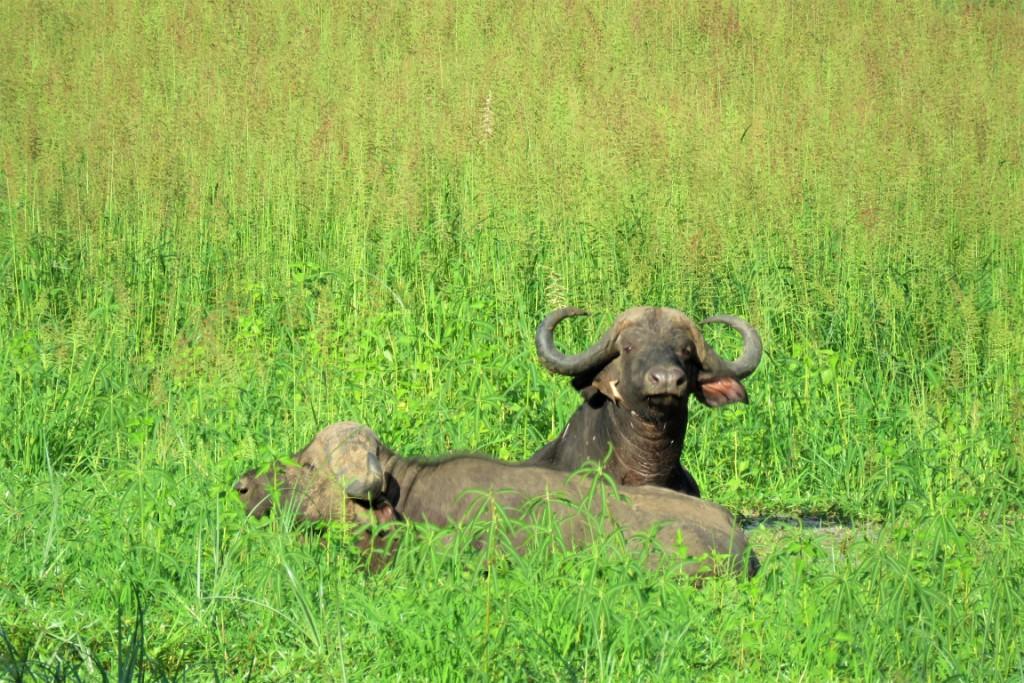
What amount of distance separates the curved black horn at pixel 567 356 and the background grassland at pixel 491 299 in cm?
72

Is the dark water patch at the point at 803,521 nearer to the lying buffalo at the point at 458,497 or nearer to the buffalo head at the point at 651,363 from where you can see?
the buffalo head at the point at 651,363

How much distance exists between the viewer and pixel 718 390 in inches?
279

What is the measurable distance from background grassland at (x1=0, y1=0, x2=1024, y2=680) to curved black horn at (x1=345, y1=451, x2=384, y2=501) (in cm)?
24

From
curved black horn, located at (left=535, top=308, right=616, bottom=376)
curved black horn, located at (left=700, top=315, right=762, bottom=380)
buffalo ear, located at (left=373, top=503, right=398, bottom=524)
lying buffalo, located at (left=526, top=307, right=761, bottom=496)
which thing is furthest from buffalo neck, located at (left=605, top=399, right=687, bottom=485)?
buffalo ear, located at (left=373, top=503, right=398, bottom=524)

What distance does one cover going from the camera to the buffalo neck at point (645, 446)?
6.89 metres

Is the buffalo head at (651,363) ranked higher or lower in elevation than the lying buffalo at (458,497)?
higher

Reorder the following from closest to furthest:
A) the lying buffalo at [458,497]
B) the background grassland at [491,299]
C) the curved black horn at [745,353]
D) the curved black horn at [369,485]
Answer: the background grassland at [491,299]
the lying buffalo at [458,497]
the curved black horn at [369,485]
the curved black horn at [745,353]

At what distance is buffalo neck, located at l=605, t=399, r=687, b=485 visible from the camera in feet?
22.6

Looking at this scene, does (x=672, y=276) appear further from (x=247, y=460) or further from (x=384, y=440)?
(x=247, y=460)

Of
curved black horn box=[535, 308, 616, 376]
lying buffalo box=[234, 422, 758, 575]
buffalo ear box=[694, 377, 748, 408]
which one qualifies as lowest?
lying buffalo box=[234, 422, 758, 575]

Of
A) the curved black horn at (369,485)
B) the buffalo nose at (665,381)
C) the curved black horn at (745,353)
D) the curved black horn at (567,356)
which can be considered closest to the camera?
the curved black horn at (369,485)

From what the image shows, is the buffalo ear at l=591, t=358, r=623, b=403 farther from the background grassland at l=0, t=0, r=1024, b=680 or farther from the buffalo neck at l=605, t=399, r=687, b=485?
the background grassland at l=0, t=0, r=1024, b=680

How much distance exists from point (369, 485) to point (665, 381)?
1.35 meters

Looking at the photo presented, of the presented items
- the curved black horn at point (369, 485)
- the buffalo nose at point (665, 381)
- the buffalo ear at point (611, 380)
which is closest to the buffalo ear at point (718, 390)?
the buffalo ear at point (611, 380)
